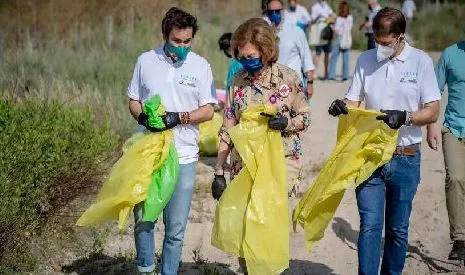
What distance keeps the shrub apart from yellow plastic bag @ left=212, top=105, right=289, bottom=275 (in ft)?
5.33

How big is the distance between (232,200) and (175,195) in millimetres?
359

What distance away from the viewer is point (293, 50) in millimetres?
7664

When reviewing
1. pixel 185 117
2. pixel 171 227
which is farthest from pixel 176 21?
pixel 171 227

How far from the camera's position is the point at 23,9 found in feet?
48.4

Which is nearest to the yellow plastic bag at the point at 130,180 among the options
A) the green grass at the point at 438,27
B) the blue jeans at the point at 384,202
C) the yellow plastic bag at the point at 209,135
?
the blue jeans at the point at 384,202

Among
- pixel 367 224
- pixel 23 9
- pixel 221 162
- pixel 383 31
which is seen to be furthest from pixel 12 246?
pixel 23 9

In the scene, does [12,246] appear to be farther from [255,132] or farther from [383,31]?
[383,31]

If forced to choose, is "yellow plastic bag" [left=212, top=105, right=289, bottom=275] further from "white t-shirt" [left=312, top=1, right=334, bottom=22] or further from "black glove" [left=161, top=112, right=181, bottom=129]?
"white t-shirt" [left=312, top=1, right=334, bottom=22]

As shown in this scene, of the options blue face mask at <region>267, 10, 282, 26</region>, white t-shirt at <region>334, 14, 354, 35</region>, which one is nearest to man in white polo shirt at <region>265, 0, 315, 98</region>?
blue face mask at <region>267, 10, 282, 26</region>

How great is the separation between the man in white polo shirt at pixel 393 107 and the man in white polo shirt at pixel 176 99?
2.64 feet

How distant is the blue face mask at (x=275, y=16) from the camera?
304 inches

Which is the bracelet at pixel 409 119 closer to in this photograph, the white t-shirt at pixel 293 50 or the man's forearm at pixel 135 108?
the man's forearm at pixel 135 108

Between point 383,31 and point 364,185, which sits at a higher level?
point 383,31

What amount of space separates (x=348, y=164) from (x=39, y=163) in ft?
7.94
